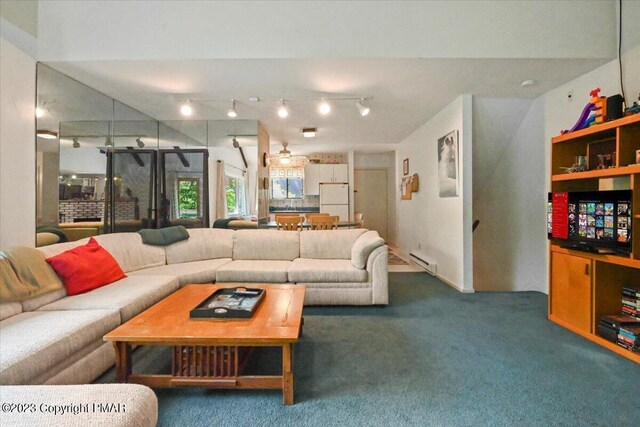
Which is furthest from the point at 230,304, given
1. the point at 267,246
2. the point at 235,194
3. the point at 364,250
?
the point at 235,194

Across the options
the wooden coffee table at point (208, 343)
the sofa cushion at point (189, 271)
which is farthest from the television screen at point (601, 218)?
the sofa cushion at point (189, 271)

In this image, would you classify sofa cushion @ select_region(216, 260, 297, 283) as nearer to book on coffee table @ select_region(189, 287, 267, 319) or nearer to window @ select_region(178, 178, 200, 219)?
book on coffee table @ select_region(189, 287, 267, 319)

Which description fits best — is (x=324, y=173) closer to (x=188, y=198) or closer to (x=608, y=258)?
(x=188, y=198)

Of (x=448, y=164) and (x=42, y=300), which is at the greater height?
(x=448, y=164)

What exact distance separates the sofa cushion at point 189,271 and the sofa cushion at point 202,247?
6.7 inches

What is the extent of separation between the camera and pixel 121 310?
1.84 m

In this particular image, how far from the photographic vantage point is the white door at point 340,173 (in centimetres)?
686

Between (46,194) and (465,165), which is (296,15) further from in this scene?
(46,194)

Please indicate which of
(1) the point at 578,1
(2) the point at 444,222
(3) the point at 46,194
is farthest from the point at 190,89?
(1) the point at 578,1

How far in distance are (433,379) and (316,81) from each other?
113 inches

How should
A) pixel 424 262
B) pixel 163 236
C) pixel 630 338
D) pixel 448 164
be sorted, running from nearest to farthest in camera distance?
pixel 630 338 → pixel 163 236 → pixel 448 164 → pixel 424 262

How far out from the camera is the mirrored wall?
2.68 m

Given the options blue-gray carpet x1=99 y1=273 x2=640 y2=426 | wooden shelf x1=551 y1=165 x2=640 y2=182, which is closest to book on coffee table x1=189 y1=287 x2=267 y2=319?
blue-gray carpet x1=99 y1=273 x2=640 y2=426

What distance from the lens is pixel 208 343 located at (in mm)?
1423
